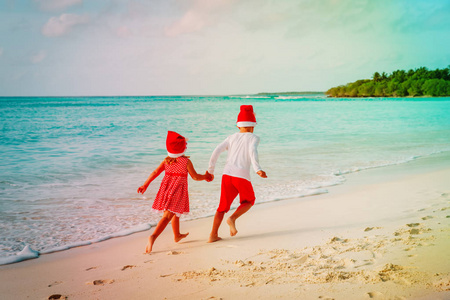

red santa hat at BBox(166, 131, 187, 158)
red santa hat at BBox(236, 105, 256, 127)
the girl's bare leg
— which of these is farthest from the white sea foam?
red santa hat at BBox(236, 105, 256, 127)

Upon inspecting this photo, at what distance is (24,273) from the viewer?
378 cm

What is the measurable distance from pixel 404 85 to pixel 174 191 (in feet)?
349

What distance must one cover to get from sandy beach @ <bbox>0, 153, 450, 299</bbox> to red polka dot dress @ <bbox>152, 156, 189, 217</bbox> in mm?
456

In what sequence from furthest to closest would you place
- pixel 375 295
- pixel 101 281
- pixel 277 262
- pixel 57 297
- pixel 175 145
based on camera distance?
pixel 175 145
pixel 277 262
pixel 101 281
pixel 57 297
pixel 375 295

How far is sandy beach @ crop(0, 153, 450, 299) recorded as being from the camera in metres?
2.90

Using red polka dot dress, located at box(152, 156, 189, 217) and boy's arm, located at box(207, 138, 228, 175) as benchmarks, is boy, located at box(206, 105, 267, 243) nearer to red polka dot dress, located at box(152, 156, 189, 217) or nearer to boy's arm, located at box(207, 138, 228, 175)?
boy's arm, located at box(207, 138, 228, 175)

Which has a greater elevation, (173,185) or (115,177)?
(173,185)

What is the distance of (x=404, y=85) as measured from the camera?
9956cm

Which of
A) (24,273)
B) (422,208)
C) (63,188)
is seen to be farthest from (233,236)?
(63,188)

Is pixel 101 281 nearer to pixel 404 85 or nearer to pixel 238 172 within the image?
pixel 238 172

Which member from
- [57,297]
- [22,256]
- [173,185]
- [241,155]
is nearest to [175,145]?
[173,185]

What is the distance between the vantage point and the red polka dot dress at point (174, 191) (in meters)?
4.18

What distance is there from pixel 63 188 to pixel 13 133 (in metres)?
14.5

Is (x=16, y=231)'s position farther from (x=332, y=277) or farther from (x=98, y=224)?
(x=332, y=277)
